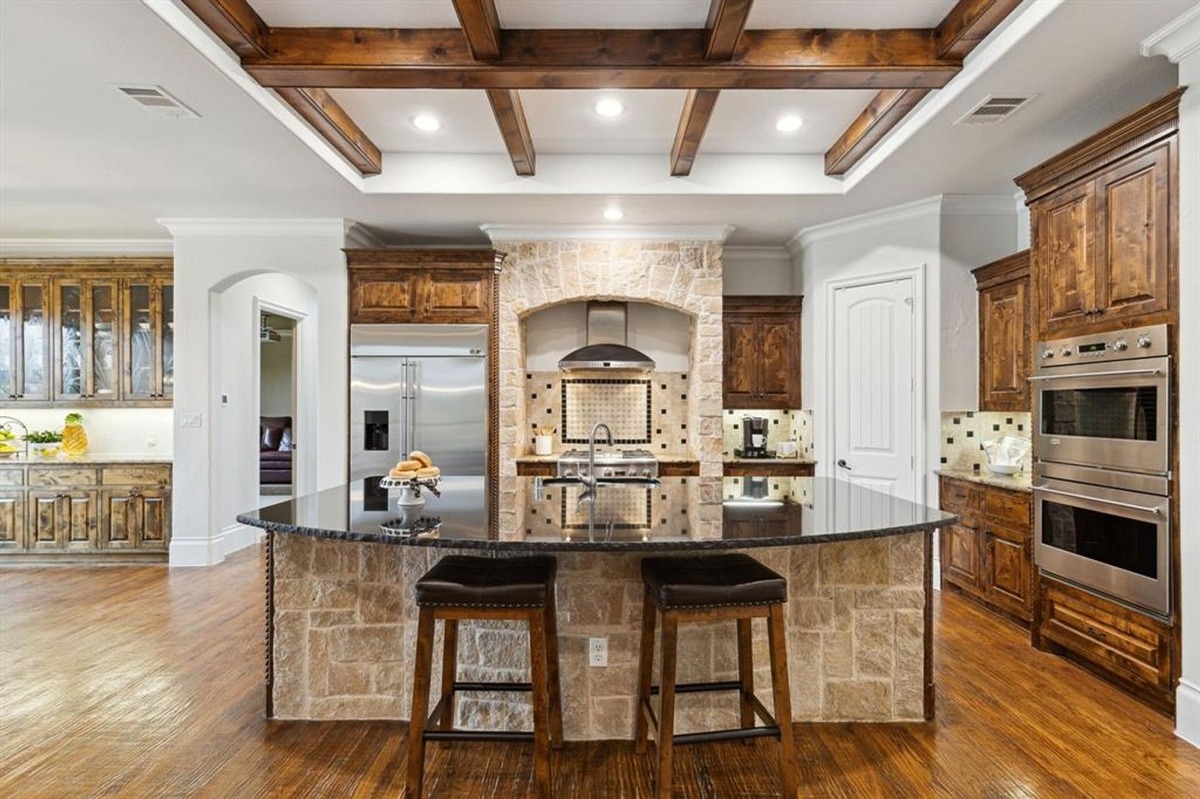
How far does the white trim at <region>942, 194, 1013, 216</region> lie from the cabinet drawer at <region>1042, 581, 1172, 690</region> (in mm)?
2648

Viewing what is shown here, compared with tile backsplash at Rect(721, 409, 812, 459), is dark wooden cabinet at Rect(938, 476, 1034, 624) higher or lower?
lower

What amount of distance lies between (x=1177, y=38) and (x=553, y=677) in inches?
136

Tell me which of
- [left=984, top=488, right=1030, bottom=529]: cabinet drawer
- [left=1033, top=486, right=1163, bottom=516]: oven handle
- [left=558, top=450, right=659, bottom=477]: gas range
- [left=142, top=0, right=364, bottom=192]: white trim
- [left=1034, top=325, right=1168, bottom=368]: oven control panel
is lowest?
[left=984, top=488, right=1030, bottom=529]: cabinet drawer

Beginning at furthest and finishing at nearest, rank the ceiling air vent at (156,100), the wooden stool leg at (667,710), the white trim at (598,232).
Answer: the white trim at (598,232)
the ceiling air vent at (156,100)
the wooden stool leg at (667,710)

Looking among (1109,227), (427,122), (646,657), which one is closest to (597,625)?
(646,657)

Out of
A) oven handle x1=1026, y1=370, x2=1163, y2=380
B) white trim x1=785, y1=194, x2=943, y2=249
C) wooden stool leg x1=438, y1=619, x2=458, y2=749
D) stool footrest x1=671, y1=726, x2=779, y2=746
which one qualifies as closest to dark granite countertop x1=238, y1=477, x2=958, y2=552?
wooden stool leg x1=438, y1=619, x2=458, y2=749

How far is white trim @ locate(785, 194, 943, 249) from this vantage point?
4660mm

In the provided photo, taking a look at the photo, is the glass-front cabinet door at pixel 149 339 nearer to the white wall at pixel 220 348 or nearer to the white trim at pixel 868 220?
the white wall at pixel 220 348

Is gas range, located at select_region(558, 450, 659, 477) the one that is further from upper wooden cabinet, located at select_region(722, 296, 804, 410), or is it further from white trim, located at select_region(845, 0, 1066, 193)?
white trim, located at select_region(845, 0, 1066, 193)

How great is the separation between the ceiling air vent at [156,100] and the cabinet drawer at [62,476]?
137 inches

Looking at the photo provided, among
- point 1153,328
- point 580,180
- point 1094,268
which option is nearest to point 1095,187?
point 1094,268

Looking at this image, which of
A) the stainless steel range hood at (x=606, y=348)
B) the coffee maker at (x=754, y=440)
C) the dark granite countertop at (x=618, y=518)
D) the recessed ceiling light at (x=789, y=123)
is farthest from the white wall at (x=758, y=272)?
the dark granite countertop at (x=618, y=518)

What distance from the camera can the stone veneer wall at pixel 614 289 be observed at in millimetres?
5305

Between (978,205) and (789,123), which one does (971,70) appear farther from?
(978,205)
